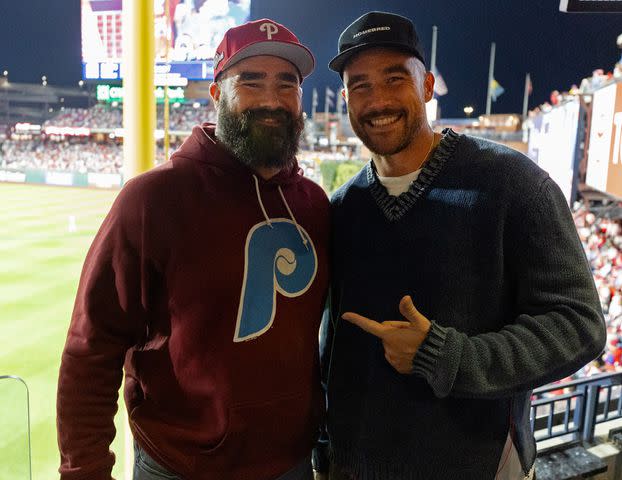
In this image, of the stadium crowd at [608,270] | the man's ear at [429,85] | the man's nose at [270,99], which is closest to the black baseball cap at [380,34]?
the man's ear at [429,85]

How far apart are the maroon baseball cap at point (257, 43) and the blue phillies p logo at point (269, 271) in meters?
0.64

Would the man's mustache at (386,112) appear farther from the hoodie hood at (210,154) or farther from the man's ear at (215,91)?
the man's ear at (215,91)

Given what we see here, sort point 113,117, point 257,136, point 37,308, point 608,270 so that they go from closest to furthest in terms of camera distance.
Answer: point 257,136, point 608,270, point 37,308, point 113,117

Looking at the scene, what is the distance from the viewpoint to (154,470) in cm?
175

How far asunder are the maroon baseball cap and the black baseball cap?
0.24m

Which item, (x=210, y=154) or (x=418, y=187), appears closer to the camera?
(x=418, y=187)

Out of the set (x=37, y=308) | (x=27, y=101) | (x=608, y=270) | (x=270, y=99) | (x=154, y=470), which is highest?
(x=27, y=101)

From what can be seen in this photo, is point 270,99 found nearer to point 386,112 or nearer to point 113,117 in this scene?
point 386,112

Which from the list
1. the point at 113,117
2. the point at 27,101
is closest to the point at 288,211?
the point at 113,117

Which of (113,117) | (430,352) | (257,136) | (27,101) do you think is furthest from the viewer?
(27,101)

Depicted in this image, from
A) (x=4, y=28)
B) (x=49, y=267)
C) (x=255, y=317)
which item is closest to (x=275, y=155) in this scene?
(x=255, y=317)

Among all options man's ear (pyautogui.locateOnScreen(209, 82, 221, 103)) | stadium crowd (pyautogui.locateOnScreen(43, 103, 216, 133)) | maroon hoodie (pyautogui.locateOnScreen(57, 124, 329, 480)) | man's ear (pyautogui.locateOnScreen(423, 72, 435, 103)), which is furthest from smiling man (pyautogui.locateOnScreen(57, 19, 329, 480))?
stadium crowd (pyautogui.locateOnScreen(43, 103, 216, 133))

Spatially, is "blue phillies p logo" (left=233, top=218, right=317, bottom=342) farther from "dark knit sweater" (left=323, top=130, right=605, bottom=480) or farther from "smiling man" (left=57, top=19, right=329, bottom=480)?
"dark knit sweater" (left=323, top=130, right=605, bottom=480)

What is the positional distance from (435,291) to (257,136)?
2.75 feet
